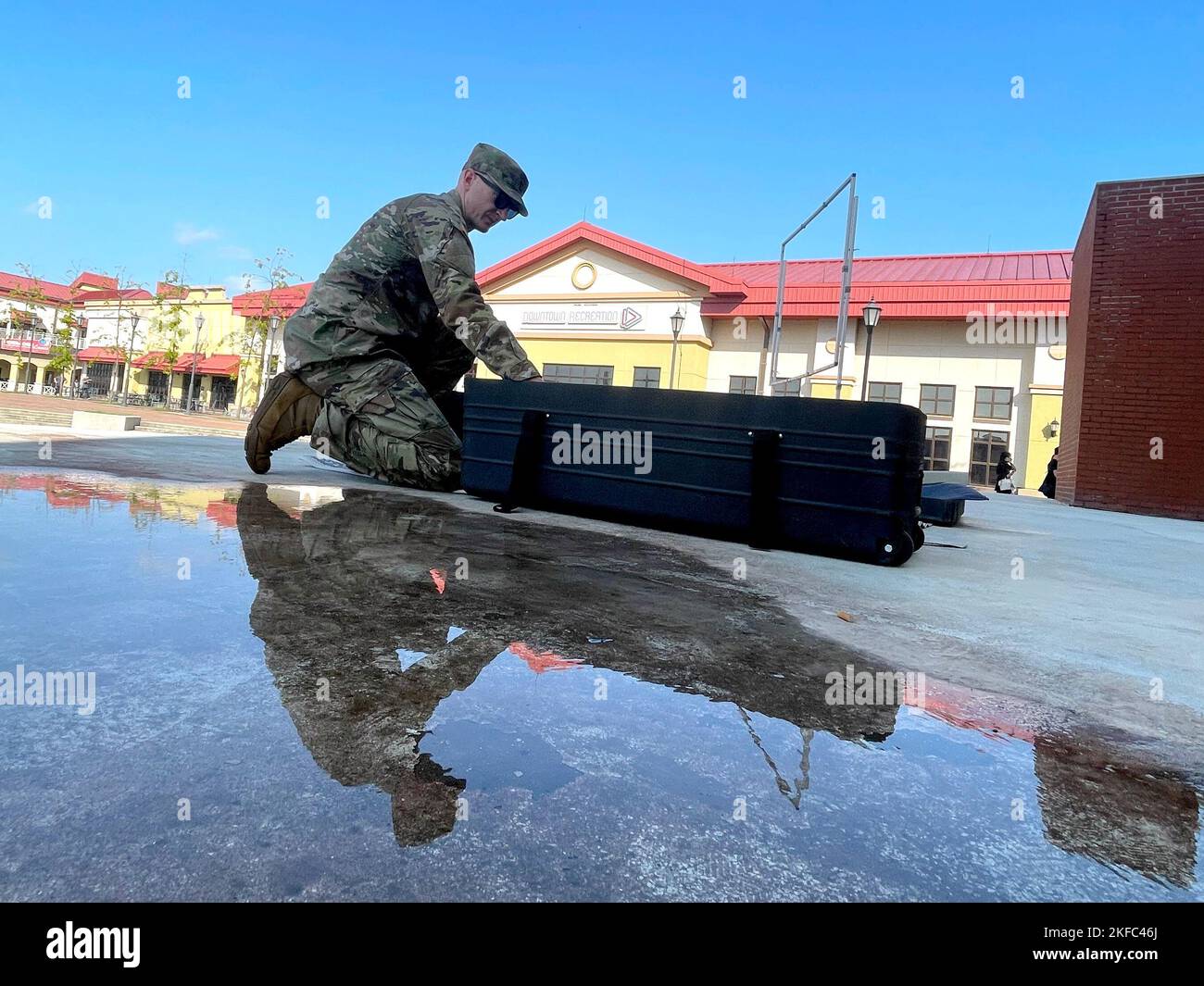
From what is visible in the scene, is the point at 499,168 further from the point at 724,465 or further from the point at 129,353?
the point at 129,353

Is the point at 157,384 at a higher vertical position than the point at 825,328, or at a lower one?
lower

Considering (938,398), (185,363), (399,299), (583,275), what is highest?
(583,275)

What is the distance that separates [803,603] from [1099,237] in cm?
1064

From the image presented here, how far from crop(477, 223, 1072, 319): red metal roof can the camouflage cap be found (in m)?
20.3

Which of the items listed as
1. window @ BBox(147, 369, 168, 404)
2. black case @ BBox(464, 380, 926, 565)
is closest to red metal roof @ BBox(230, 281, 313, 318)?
window @ BBox(147, 369, 168, 404)

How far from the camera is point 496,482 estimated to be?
3750 millimetres

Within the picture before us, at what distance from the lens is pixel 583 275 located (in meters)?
26.1

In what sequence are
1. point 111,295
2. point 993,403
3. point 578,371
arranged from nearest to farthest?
point 993,403 → point 578,371 → point 111,295

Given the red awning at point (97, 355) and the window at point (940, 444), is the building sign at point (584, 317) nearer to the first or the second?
the window at point (940, 444)

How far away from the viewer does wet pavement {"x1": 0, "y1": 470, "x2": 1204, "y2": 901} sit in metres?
0.76

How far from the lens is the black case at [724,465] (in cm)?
291

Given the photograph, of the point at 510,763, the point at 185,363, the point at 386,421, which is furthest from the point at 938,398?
the point at 185,363

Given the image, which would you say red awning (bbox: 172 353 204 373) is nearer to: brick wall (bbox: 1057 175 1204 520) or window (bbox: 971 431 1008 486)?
window (bbox: 971 431 1008 486)

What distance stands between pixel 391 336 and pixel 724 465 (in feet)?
6.91
